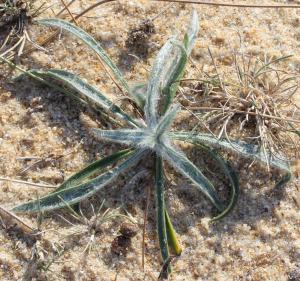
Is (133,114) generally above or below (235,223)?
above

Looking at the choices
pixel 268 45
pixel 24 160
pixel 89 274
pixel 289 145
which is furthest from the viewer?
pixel 268 45

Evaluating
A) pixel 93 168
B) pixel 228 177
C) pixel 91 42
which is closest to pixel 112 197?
pixel 93 168

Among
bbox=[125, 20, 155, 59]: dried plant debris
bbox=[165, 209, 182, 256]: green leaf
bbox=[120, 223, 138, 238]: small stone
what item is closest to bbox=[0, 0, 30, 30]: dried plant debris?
bbox=[125, 20, 155, 59]: dried plant debris

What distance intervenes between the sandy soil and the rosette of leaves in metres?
0.06

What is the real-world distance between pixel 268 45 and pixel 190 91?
552 millimetres

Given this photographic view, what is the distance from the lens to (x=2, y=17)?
9.01ft

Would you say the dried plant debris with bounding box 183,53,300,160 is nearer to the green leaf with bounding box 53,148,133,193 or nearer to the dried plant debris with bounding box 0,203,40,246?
the green leaf with bounding box 53,148,133,193

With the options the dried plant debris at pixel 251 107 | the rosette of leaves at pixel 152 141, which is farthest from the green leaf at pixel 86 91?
the dried plant debris at pixel 251 107

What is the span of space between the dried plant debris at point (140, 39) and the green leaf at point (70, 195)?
0.72 meters

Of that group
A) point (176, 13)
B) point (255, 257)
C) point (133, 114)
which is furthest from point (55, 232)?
point (176, 13)

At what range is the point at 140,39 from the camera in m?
2.79

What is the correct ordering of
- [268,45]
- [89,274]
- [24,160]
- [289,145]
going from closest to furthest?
[89,274] → [24,160] → [289,145] → [268,45]

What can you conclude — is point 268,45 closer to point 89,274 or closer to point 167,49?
point 167,49

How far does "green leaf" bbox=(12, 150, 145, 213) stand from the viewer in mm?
2342
